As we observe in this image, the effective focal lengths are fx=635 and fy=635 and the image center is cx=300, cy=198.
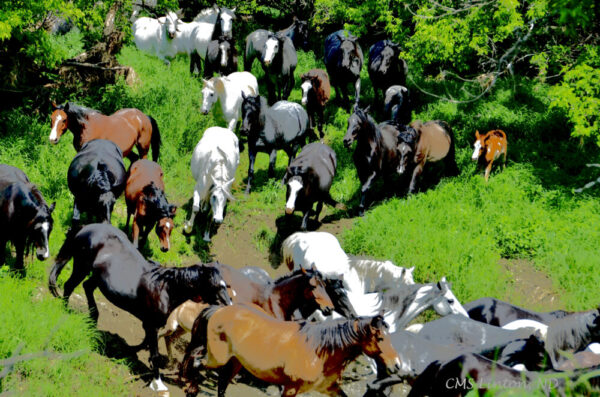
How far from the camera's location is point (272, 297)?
7891 mm

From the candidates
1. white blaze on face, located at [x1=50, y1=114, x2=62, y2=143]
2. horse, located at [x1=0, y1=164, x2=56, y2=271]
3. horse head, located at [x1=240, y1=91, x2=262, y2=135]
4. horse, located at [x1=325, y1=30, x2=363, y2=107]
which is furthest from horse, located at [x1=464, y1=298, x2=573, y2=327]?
horse, located at [x1=325, y1=30, x2=363, y2=107]

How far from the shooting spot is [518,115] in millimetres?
16219

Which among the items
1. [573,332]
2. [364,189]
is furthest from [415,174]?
[573,332]

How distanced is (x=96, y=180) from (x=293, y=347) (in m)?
5.09

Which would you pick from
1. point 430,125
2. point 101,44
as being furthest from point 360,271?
point 101,44

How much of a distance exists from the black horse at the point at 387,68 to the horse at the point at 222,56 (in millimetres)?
3810

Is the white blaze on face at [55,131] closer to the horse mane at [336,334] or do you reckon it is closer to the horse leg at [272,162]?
the horse leg at [272,162]

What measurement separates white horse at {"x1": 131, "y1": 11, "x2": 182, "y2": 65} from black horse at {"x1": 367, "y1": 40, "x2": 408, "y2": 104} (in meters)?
6.21

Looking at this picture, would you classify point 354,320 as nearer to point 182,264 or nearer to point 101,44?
point 182,264

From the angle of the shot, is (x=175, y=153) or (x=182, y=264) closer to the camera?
(x=182, y=264)

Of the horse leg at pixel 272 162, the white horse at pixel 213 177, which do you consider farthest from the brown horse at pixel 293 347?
the horse leg at pixel 272 162

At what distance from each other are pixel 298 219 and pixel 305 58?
31.2 feet

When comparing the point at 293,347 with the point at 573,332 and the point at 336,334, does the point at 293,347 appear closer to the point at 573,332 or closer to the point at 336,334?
the point at 336,334

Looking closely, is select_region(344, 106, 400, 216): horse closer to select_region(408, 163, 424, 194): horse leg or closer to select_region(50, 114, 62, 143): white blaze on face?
select_region(408, 163, 424, 194): horse leg
